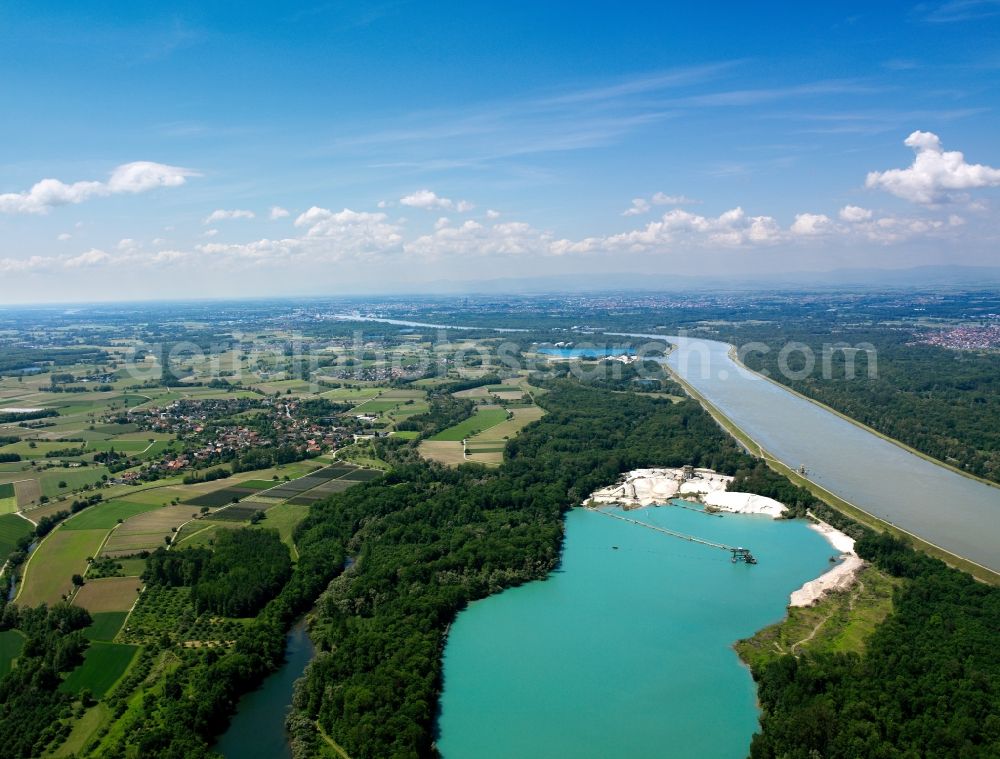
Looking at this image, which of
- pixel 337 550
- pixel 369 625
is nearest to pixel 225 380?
pixel 337 550

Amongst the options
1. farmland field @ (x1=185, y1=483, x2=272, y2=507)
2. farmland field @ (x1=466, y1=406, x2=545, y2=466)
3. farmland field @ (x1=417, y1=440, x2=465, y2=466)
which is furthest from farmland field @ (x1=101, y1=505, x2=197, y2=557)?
farmland field @ (x1=466, y1=406, x2=545, y2=466)

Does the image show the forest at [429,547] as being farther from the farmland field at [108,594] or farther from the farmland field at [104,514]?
the farmland field at [104,514]

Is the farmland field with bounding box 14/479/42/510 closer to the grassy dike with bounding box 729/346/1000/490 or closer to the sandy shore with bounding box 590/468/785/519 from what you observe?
the sandy shore with bounding box 590/468/785/519

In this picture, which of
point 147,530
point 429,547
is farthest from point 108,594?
point 429,547

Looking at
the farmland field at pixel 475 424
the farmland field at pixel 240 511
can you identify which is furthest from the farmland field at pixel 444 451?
the farmland field at pixel 240 511

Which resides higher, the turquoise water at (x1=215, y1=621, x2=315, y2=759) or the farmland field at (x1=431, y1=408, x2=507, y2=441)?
the farmland field at (x1=431, y1=408, x2=507, y2=441)

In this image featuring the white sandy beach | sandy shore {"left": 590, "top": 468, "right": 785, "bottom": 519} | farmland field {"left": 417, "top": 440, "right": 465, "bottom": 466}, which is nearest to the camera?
the white sandy beach
